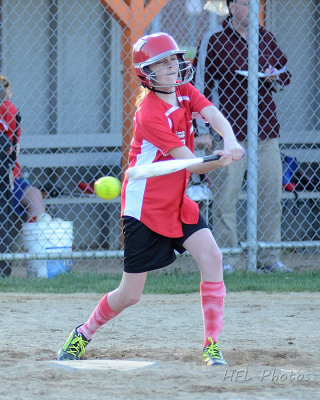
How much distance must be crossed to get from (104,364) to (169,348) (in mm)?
555

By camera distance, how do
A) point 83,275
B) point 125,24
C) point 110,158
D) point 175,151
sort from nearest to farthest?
point 175,151
point 83,275
point 125,24
point 110,158

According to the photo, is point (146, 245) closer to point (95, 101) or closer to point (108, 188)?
point (108, 188)

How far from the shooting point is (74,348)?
4266 millimetres

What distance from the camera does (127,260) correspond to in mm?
4156

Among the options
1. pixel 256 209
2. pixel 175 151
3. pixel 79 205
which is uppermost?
pixel 175 151

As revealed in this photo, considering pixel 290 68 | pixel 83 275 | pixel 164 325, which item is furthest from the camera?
pixel 290 68

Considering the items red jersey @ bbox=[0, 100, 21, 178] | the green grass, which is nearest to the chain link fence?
red jersey @ bbox=[0, 100, 21, 178]

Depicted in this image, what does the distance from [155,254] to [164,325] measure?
50.5 inches

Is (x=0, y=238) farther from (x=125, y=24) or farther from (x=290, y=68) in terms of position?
(x=290, y=68)

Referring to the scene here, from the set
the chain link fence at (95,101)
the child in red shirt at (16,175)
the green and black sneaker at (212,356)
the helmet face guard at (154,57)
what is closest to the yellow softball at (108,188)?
the helmet face guard at (154,57)

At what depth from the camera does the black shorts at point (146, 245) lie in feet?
13.5

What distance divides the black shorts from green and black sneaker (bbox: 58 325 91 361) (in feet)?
1.47

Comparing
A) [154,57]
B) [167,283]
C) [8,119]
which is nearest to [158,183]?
[154,57]

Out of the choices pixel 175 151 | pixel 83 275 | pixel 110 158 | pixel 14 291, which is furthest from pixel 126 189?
pixel 110 158
